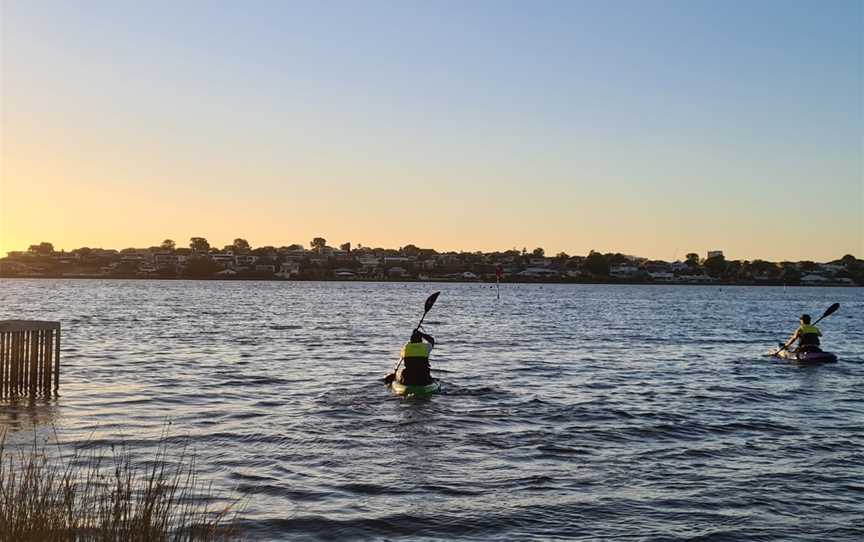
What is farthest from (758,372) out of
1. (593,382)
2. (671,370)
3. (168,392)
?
(168,392)

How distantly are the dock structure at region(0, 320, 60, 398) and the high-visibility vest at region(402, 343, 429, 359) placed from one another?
408 inches

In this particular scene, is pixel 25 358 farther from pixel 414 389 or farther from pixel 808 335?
pixel 808 335

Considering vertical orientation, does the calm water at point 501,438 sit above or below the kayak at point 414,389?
below

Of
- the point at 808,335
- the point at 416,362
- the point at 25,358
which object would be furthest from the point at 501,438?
the point at 808,335

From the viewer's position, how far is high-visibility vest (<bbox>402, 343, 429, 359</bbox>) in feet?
91.9

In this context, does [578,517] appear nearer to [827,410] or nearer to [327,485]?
[327,485]

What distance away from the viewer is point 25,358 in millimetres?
26141

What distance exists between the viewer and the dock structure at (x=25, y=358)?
84.0 feet

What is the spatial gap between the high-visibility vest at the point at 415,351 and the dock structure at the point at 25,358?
1037cm

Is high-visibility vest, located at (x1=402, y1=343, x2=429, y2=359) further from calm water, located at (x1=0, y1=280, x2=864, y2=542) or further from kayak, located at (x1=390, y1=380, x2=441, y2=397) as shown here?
calm water, located at (x1=0, y1=280, x2=864, y2=542)

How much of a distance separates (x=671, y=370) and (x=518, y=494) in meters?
26.5

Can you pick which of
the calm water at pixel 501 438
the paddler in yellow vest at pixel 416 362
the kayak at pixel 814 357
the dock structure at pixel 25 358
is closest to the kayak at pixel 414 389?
the paddler in yellow vest at pixel 416 362

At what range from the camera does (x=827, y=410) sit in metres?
28.0

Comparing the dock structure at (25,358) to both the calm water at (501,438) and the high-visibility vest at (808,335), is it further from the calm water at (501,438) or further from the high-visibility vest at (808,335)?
the high-visibility vest at (808,335)
